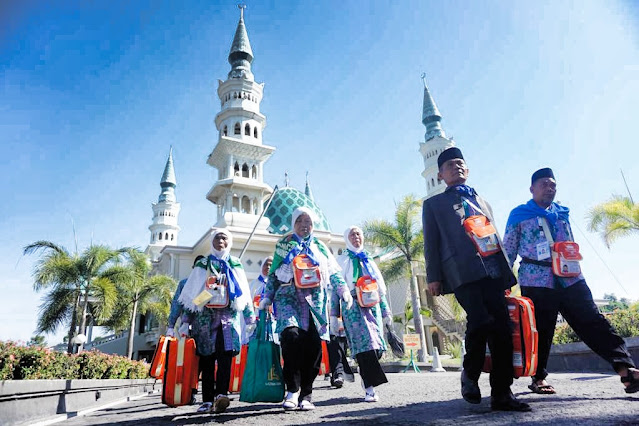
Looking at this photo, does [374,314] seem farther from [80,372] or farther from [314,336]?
[80,372]

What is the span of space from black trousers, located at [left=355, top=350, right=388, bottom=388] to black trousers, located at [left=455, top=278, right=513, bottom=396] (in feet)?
4.61

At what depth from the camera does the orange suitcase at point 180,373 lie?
387 cm

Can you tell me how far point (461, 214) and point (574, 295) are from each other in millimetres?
1298

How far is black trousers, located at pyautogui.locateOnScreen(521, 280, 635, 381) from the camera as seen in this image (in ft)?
11.2

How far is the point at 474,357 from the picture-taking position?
2.89 m

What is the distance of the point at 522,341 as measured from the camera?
2996 millimetres

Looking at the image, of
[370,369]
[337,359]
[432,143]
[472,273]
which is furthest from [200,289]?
[432,143]

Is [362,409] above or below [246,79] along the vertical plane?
below

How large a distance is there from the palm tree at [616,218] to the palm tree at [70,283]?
669 inches

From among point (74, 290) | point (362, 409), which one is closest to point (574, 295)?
point (362, 409)

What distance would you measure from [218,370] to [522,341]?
252cm

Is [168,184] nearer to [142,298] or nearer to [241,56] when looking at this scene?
[241,56]

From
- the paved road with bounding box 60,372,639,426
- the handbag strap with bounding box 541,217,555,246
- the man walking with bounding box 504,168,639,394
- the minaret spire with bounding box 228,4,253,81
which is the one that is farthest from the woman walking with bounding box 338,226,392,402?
the minaret spire with bounding box 228,4,253,81

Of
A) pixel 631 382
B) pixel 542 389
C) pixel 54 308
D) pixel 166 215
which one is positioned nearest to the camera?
pixel 631 382
